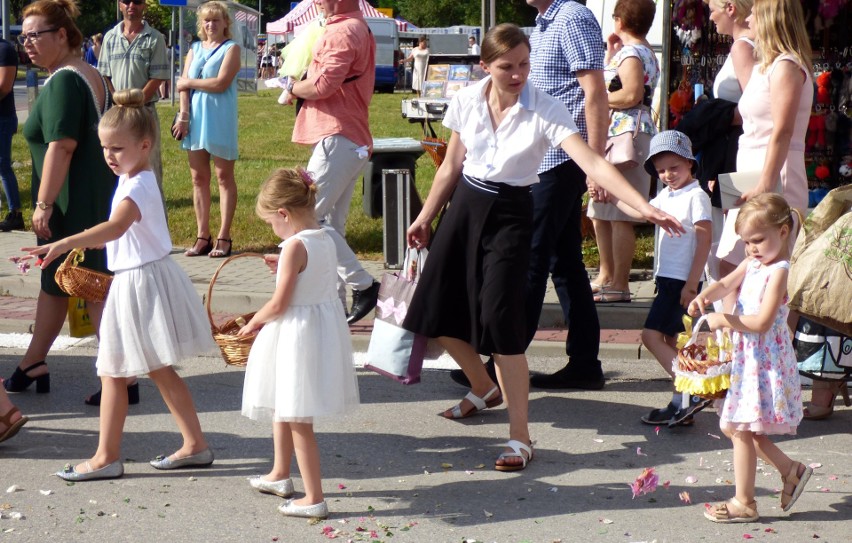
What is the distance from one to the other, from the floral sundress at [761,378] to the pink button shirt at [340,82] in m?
3.51

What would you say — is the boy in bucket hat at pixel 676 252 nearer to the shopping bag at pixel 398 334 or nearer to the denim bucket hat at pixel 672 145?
the denim bucket hat at pixel 672 145

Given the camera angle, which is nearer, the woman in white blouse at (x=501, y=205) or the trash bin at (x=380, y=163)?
the woman in white blouse at (x=501, y=205)

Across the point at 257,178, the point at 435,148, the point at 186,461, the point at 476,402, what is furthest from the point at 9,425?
the point at 257,178

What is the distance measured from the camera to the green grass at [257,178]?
1052 cm

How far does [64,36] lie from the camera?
598 cm

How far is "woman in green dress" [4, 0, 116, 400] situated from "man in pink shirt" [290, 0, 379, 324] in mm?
1645

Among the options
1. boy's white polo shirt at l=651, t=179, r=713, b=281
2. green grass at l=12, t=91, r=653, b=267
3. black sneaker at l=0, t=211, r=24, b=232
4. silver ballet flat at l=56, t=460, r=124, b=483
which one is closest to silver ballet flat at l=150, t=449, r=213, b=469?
silver ballet flat at l=56, t=460, r=124, b=483

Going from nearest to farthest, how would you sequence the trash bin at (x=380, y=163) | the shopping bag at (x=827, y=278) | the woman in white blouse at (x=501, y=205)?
the woman in white blouse at (x=501, y=205)
the shopping bag at (x=827, y=278)
the trash bin at (x=380, y=163)

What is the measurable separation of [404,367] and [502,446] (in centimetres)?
61

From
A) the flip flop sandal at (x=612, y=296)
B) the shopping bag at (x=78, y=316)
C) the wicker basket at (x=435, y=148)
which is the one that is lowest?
the flip flop sandal at (x=612, y=296)

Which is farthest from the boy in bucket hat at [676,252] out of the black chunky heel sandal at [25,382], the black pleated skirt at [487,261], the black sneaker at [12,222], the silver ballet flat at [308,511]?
the black sneaker at [12,222]

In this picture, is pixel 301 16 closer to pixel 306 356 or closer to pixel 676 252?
pixel 676 252

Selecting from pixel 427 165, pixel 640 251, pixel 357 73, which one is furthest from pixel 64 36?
pixel 427 165

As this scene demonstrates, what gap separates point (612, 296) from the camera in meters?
8.02
